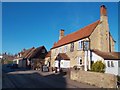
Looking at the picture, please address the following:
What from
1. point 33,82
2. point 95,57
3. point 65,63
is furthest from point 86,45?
point 33,82

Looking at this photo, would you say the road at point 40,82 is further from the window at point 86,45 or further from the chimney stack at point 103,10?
the chimney stack at point 103,10

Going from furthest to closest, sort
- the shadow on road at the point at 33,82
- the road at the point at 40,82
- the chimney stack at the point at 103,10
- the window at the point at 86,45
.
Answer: the chimney stack at the point at 103,10
the window at the point at 86,45
the road at the point at 40,82
the shadow on road at the point at 33,82

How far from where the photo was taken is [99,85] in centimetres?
1942

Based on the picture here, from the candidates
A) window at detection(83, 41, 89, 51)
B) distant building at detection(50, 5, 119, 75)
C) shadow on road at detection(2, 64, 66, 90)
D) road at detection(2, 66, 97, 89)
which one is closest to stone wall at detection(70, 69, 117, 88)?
road at detection(2, 66, 97, 89)

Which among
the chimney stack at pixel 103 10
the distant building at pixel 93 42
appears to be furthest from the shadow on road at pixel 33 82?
the chimney stack at pixel 103 10

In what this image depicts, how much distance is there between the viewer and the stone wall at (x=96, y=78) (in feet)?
Answer: 57.6

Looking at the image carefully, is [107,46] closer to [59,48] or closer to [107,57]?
[107,57]

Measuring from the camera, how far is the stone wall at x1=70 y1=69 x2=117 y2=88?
17547mm

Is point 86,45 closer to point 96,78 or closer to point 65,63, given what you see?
point 65,63

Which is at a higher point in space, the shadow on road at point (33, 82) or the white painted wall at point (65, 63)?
the white painted wall at point (65, 63)

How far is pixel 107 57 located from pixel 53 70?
43.9 ft

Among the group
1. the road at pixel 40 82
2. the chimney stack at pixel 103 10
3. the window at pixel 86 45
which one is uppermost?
the chimney stack at pixel 103 10

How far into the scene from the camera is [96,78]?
1998 cm

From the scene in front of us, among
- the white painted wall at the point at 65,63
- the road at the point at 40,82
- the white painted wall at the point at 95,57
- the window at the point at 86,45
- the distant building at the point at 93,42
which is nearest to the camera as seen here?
the road at the point at 40,82
